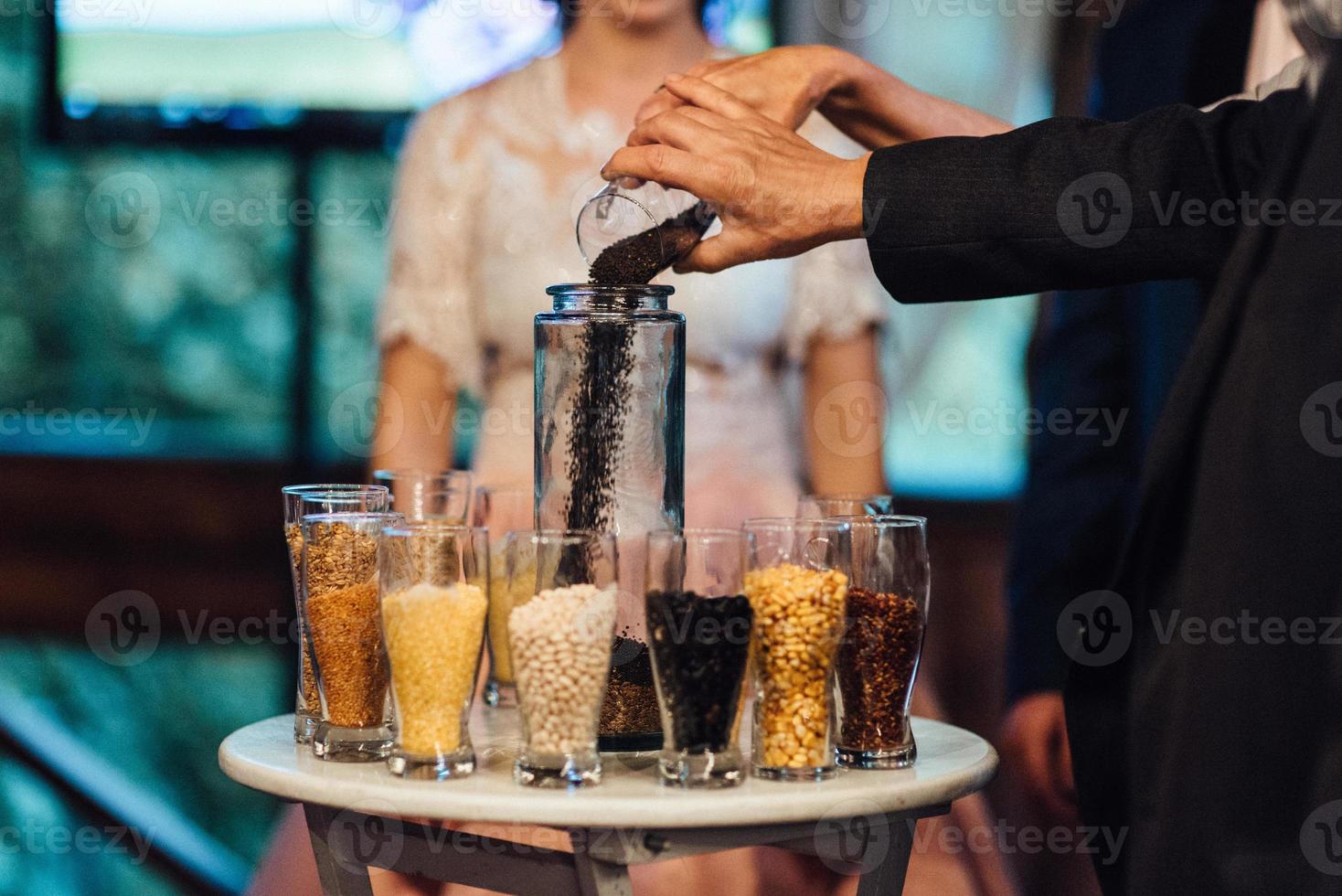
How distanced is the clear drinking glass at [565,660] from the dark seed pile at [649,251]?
0.95ft

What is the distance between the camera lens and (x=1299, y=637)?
0.77 meters

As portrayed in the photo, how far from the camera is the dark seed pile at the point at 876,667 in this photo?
98 cm

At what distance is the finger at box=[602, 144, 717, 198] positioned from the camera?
105 cm

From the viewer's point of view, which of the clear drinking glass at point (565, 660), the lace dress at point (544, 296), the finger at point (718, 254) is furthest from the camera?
the lace dress at point (544, 296)

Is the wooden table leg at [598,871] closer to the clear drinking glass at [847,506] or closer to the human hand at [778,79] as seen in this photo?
the clear drinking glass at [847,506]

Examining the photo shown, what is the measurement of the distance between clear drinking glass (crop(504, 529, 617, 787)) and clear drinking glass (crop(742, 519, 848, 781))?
102 millimetres

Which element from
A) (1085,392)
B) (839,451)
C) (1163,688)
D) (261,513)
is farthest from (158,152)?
(1163,688)

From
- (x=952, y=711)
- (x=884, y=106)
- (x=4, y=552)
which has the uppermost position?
(x=884, y=106)

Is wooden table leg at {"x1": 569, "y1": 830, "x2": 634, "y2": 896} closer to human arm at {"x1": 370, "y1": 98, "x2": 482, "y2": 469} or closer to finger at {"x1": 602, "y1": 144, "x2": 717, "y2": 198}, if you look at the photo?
finger at {"x1": 602, "y1": 144, "x2": 717, "y2": 198}

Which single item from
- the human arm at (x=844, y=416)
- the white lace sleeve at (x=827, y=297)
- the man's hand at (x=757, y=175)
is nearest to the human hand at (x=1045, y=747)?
the human arm at (x=844, y=416)

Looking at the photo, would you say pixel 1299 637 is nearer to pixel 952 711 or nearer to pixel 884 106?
pixel 884 106

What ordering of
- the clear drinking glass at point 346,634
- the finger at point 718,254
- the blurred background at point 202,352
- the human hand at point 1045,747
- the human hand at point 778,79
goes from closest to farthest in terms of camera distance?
the clear drinking glass at point 346,634, the finger at point 718,254, the human hand at point 778,79, the human hand at point 1045,747, the blurred background at point 202,352

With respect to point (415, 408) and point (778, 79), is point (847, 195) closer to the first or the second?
point (778, 79)

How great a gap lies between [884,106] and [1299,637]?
76cm
